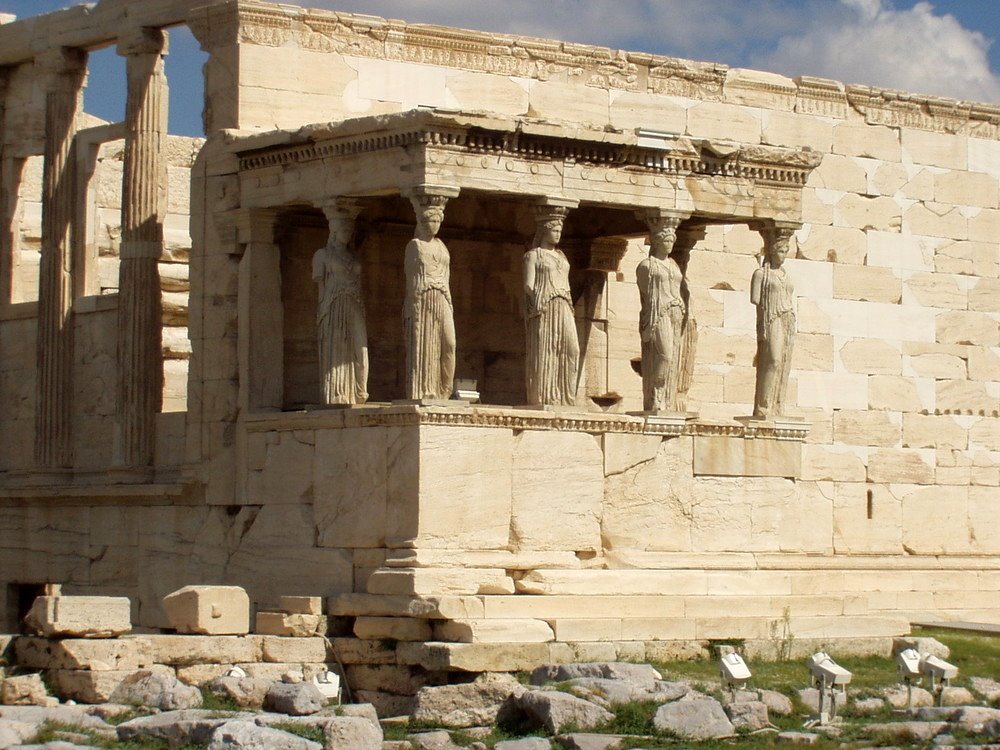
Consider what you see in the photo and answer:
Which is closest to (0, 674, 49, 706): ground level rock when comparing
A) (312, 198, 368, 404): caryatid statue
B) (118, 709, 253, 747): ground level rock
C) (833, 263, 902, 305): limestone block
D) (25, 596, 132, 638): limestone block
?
(25, 596, 132, 638): limestone block

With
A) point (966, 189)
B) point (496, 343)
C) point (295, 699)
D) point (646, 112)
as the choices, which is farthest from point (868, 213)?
point (295, 699)

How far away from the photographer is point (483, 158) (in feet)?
71.8

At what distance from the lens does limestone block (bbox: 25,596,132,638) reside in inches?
777

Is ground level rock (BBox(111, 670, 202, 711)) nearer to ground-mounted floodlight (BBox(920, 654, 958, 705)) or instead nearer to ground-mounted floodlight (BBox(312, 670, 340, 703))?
ground-mounted floodlight (BBox(312, 670, 340, 703))

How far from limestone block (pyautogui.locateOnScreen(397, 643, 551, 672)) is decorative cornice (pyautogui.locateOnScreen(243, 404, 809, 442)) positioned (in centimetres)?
199

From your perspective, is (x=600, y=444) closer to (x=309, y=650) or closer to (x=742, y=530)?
(x=742, y=530)

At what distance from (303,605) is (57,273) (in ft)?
19.8

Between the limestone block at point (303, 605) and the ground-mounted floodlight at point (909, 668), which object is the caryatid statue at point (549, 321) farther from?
the ground-mounted floodlight at point (909, 668)

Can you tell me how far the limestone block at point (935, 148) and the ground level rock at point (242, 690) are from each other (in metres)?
10.5

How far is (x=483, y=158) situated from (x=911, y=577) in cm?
685

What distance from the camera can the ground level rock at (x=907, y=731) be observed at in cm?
1806

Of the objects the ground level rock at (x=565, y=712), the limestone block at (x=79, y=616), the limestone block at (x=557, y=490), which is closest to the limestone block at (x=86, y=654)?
the limestone block at (x=79, y=616)

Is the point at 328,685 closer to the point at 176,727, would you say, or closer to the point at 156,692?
A: the point at 156,692

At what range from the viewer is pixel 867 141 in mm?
26891
